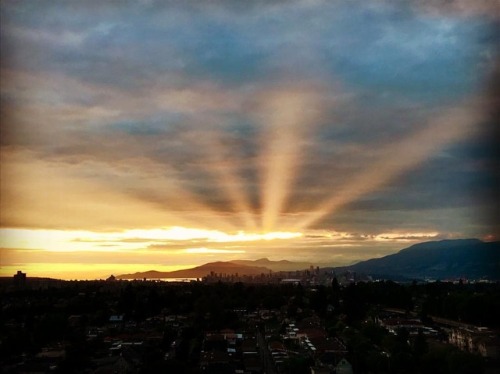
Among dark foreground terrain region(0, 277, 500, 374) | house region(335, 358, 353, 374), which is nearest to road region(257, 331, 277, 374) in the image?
dark foreground terrain region(0, 277, 500, 374)

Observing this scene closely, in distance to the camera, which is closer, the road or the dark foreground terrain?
the dark foreground terrain

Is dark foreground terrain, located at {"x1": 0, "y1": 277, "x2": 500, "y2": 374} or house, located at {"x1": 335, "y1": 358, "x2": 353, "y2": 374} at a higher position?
dark foreground terrain, located at {"x1": 0, "y1": 277, "x2": 500, "y2": 374}

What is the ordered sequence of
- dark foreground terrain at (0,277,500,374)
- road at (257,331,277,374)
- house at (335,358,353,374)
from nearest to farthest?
dark foreground terrain at (0,277,500,374) < house at (335,358,353,374) < road at (257,331,277,374)

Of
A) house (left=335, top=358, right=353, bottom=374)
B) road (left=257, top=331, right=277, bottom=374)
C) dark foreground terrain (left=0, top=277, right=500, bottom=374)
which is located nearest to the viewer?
dark foreground terrain (left=0, top=277, right=500, bottom=374)

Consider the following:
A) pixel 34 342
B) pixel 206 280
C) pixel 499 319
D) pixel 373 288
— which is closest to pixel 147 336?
pixel 34 342

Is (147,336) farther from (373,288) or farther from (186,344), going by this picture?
(373,288)

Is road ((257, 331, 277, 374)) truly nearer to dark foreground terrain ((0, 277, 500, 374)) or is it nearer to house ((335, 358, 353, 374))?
dark foreground terrain ((0, 277, 500, 374))

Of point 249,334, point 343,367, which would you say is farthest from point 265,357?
point 249,334

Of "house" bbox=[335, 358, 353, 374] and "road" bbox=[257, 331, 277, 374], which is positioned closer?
"house" bbox=[335, 358, 353, 374]
